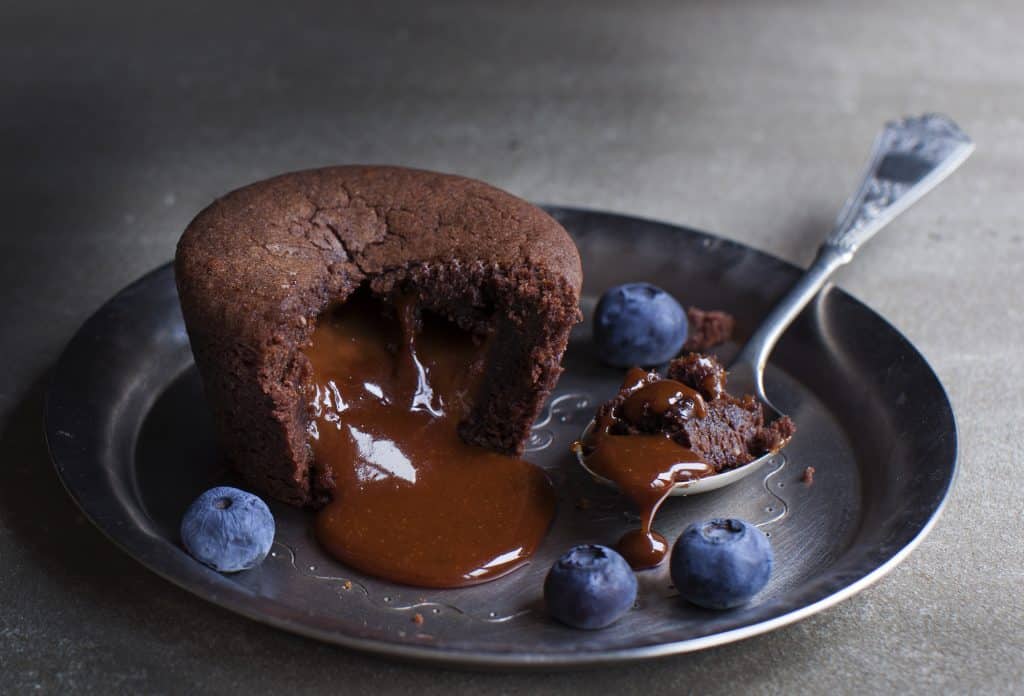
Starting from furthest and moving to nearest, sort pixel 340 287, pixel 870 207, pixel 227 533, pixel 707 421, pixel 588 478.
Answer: pixel 870 207, pixel 588 478, pixel 707 421, pixel 340 287, pixel 227 533

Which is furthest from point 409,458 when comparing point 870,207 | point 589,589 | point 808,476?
point 870,207

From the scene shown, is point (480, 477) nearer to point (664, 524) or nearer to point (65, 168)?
point (664, 524)

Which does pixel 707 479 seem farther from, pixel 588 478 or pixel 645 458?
pixel 588 478

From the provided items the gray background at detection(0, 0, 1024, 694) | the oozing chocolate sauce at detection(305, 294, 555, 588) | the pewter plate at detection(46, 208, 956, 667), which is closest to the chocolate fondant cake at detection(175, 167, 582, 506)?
the oozing chocolate sauce at detection(305, 294, 555, 588)

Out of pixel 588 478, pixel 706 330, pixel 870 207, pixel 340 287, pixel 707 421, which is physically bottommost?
pixel 588 478

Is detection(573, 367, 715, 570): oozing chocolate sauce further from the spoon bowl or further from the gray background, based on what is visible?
the gray background

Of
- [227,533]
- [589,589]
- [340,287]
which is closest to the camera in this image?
[589,589]
